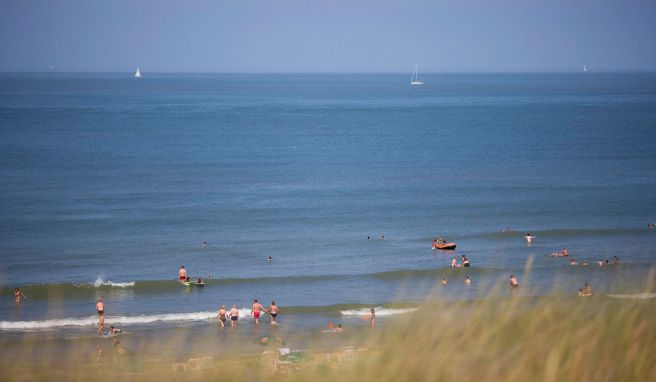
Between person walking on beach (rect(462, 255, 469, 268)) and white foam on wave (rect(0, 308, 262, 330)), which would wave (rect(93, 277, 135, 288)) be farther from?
person walking on beach (rect(462, 255, 469, 268))

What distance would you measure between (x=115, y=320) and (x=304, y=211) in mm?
21838

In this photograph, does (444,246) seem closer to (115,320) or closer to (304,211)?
(304,211)

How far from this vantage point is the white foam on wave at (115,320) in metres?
26.0

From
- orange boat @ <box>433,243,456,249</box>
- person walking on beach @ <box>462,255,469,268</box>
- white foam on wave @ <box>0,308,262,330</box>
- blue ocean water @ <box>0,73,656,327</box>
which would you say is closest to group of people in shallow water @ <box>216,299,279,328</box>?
white foam on wave @ <box>0,308,262,330</box>

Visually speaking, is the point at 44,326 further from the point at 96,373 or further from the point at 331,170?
the point at 331,170

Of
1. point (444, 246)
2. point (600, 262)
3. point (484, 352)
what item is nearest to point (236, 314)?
point (444, 246)

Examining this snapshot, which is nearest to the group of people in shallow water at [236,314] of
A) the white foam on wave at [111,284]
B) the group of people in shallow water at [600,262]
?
the white foam on wave at [111,284]

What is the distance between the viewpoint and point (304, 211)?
47531mm

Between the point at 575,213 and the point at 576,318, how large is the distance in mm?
42026

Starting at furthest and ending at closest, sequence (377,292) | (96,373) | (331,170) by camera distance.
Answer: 1. (331,170)
2. (377,292)
3. (96,373)

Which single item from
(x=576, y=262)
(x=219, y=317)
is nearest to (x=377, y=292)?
(x=219, y=317)

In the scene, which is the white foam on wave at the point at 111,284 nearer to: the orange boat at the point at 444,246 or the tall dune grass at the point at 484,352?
the orange boat at the point at 444,246

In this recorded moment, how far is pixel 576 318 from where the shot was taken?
6902 mm

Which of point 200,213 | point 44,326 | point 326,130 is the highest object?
point 326,130
